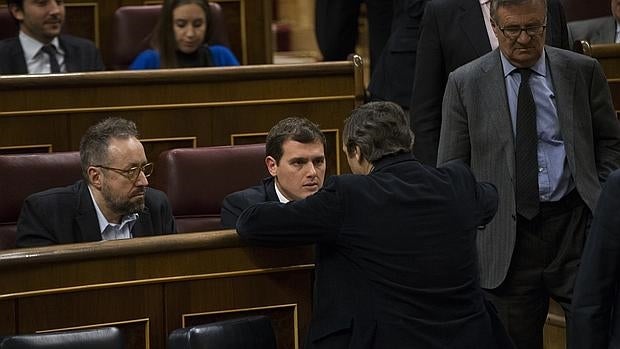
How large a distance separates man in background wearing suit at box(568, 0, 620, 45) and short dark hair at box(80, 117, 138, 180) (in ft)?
5.86

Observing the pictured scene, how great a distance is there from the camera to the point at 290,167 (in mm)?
2746

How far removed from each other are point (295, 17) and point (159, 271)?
512 cm

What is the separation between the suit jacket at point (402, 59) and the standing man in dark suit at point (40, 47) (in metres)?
0.97

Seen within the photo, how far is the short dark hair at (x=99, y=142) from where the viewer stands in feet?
9.17

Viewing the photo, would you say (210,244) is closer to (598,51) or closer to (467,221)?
(467,221)

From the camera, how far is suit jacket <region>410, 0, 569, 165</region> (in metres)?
2.82

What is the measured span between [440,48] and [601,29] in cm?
141

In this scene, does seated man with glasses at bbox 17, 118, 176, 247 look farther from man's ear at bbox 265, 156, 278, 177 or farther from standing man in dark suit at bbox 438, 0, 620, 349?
standing man in dark suit at bbox 438, 0, 620, 349

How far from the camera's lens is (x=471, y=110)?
257 cm

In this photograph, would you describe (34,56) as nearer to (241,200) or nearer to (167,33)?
(167,33)

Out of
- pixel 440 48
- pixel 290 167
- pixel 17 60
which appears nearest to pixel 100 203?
pixel 290 167

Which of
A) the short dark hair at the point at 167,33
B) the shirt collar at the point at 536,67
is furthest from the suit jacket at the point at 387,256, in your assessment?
the short dark hair at the point at 167,33

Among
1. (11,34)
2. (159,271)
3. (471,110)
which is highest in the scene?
(11,34)

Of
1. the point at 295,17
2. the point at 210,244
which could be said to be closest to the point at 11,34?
the point at 210,244
